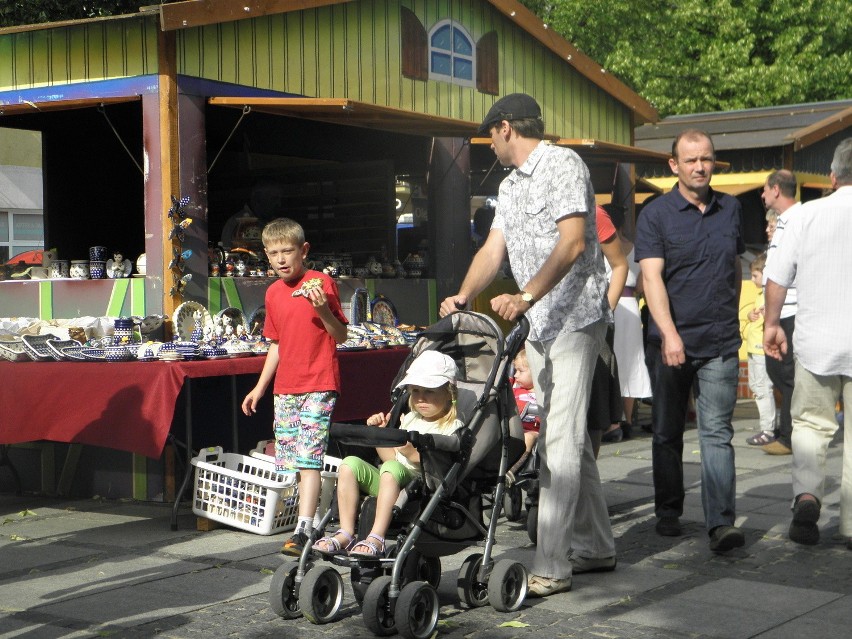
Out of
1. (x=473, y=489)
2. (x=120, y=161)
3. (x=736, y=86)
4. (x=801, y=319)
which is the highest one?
(x=736, y=86)

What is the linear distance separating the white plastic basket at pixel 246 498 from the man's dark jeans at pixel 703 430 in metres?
2.16

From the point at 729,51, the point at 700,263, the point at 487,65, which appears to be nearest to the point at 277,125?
the point at 487,65

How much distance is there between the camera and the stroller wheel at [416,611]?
4.82 m

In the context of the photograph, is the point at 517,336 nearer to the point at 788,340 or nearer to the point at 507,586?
the point at 507,586

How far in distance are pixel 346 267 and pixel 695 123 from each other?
39.9ft

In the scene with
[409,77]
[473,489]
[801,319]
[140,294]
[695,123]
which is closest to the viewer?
[473,489]

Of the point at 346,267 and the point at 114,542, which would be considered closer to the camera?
the point at 114,542

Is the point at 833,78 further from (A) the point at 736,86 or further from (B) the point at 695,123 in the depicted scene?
(B) the point at 695,123

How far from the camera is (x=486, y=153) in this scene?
41.2 feet

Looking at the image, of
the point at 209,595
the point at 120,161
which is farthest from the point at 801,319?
the point at 120,161

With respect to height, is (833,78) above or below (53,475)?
above

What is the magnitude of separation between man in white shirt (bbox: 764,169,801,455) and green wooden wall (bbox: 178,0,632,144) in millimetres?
3340

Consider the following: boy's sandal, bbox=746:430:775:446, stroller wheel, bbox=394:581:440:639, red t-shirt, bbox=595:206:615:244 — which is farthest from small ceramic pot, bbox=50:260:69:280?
boy's sandal, bbox=746:430:775:446

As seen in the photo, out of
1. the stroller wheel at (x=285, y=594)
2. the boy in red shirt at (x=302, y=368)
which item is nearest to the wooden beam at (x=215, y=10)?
the boy in red shirt at (x=302, y=368)
